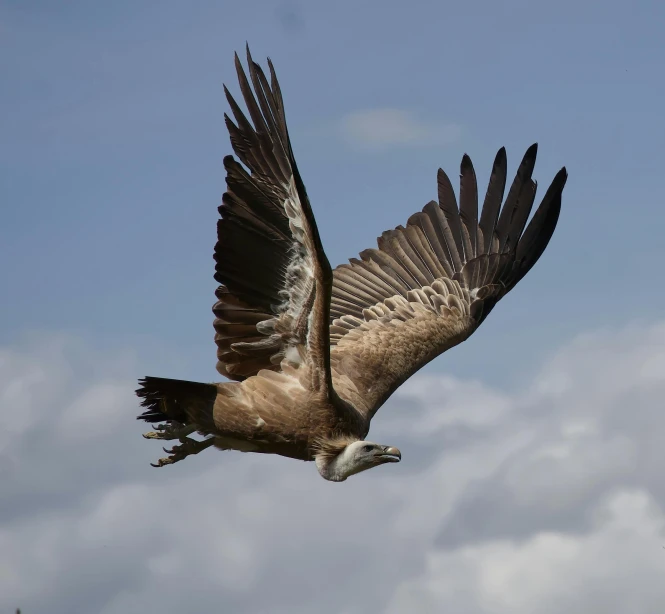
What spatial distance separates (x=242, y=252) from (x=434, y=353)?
123 inches

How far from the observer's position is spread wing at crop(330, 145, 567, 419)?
38.9 feet

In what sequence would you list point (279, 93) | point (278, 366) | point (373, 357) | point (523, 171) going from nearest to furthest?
1. point (279, 93)
2. point (278, 366)
3. point (373, 357)
4. point (523, 171)

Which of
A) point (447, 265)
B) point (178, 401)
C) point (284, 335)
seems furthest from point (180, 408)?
point (447, 265)

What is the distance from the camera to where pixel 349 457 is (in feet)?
30.1

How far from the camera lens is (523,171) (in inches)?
484

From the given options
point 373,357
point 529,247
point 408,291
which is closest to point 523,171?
point 529,247

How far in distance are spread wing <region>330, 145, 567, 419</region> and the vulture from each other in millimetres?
28

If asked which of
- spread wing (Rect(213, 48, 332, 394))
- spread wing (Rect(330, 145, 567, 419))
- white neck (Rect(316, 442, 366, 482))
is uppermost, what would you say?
spread wing (Rect(330, 145, 567, 419))

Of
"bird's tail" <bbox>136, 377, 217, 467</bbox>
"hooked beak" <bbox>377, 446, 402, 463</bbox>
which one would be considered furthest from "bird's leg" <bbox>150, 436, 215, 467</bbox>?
"hooked beak" <bbox>377, 446, 402, 463</bbox>

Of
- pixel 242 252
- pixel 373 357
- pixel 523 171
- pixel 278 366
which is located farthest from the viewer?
pixel 523 171

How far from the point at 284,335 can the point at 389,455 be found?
119cm

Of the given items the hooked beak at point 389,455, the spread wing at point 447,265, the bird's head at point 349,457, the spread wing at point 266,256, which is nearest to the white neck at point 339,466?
the bird's head at point 349,457

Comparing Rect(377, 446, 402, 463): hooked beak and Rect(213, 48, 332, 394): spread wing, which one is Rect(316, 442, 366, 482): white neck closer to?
Rect(377, 446, 402, 463): hooked beak

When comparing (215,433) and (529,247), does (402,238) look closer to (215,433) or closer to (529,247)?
(529,247)
